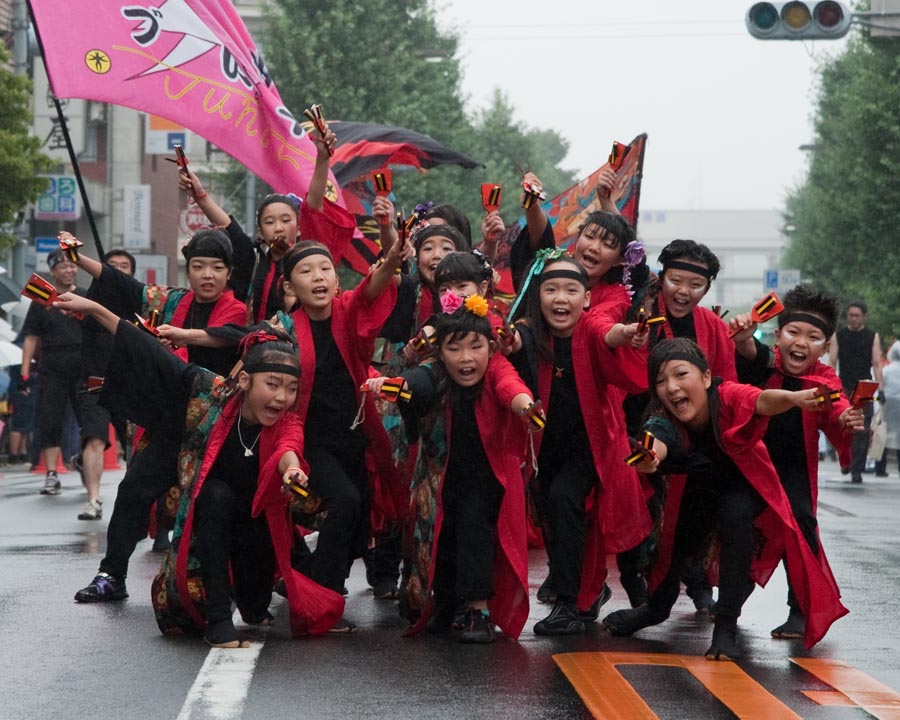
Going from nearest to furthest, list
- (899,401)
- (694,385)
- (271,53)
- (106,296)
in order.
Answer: (694,385)
(106,296)
(899,401)
(271,53)

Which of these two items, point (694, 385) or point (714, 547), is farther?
point (714, 547)

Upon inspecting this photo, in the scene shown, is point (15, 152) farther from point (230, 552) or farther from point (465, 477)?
point (465, 477)

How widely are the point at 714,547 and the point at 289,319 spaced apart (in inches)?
77.6

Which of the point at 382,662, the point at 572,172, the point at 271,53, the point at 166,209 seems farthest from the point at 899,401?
the point at 572,172

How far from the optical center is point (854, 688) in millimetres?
5902

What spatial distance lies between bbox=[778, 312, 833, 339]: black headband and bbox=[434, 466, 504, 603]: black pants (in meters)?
1.47

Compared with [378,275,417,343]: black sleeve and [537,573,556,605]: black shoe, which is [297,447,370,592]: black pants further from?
[378,275,417,343]: black sleeve

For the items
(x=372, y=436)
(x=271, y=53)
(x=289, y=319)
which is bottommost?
(x=372, y=436)

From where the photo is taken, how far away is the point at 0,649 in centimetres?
641

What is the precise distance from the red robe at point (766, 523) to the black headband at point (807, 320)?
859mm

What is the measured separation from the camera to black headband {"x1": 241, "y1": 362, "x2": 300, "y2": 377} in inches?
275

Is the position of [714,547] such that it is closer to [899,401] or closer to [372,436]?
[372,436]

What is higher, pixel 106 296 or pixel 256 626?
pixel 106 296

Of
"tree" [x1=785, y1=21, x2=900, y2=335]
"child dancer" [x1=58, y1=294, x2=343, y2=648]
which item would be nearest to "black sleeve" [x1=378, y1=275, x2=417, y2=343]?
"child dancer" [x1=58, y1=294, x2=343, y2=648]
